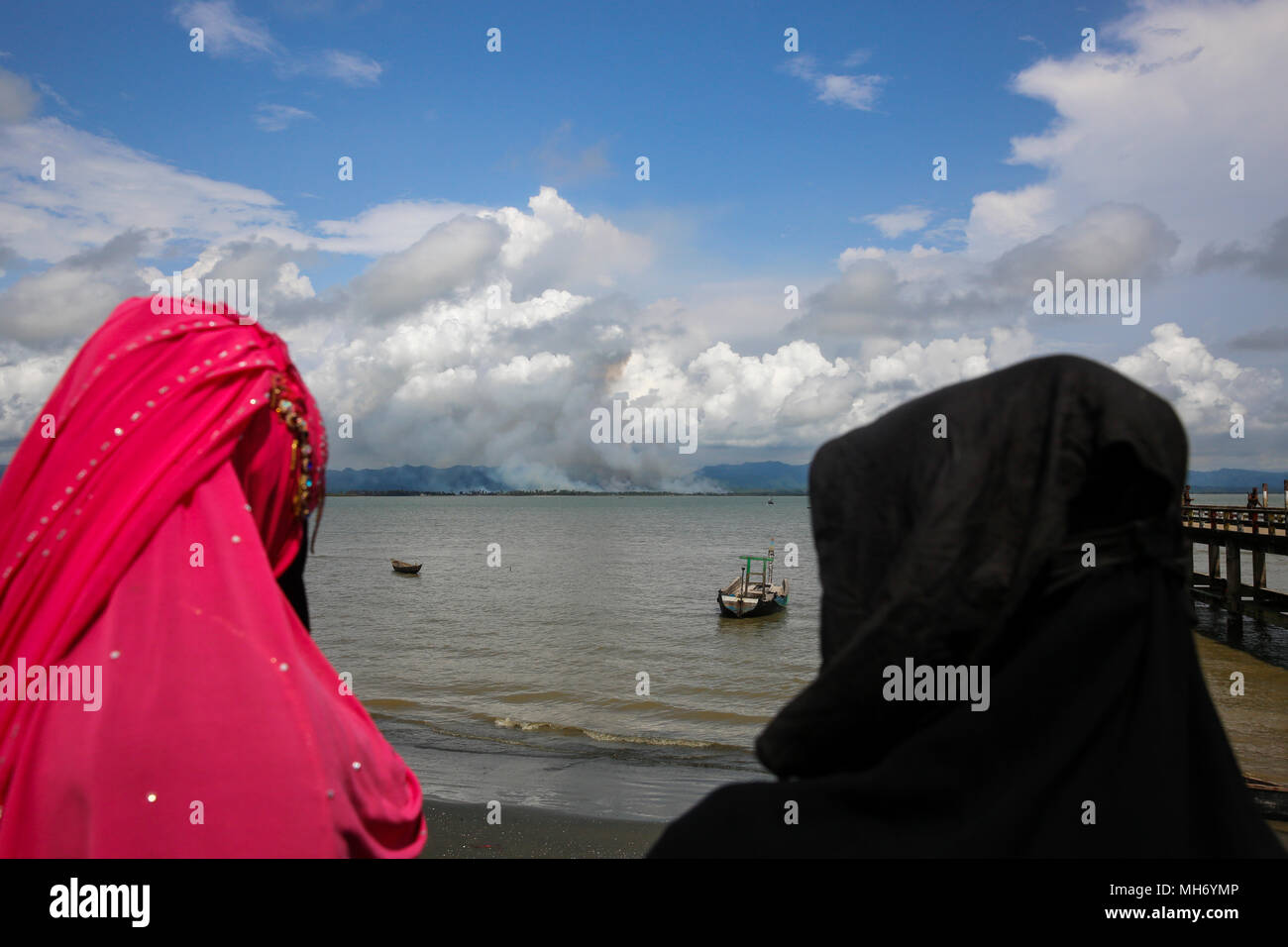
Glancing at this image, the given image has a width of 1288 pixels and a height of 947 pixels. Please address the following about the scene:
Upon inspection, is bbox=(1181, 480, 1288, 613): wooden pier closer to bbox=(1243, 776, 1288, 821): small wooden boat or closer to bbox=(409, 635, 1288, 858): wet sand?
bbox=(409, 635, 1288, 858): wet sand

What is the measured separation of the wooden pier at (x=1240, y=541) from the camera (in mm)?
20000

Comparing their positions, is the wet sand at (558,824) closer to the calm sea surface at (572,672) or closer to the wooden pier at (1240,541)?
the calm sea surface at (572,672)

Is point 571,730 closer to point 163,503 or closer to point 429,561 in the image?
point 163,503

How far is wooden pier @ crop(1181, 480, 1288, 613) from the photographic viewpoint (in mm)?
20000

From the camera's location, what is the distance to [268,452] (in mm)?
1825

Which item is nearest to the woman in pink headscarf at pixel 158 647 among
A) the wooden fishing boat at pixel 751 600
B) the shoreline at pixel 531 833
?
the shoreline at pixel 531 833

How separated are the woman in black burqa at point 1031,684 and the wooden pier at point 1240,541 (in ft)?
71.1

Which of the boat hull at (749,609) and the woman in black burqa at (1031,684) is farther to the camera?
the boat hull at (749,609)

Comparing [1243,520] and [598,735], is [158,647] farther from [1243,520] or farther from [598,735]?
[1243,520]

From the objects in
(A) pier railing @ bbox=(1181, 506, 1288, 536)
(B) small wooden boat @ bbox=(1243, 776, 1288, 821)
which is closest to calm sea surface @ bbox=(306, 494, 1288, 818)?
(A) pier railing @ bbox=(1181, 506, 1288, 536)

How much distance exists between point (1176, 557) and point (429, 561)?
57936 mm

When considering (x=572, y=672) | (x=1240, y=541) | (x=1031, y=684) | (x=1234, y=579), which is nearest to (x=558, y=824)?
(x=1031, y=684)

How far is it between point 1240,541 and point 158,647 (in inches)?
1021
